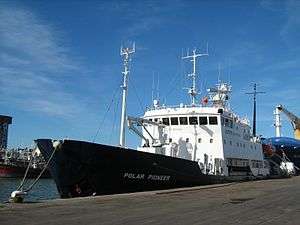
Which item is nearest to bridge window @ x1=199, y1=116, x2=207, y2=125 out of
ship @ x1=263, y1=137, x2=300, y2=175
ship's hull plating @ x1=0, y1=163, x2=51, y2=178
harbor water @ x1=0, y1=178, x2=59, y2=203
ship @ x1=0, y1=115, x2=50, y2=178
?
harbor water @ x1=0, y1=178, x2=59, y2=203

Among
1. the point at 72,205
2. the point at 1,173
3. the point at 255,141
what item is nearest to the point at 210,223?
the point at 72,205

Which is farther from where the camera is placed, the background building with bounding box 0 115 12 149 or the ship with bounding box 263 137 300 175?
the background building with bounding box 0 115 12 149

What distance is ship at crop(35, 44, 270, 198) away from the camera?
2136 cm

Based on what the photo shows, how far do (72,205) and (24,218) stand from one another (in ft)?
12.5

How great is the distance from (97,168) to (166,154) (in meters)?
7.51

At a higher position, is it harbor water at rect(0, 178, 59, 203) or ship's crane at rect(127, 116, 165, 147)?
ship's crane at rect(127, 116, 165, 147)

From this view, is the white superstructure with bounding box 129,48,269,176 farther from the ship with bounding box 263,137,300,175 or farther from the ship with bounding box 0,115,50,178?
the ship with bounding box 263,137,300,175

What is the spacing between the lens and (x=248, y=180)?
113ft

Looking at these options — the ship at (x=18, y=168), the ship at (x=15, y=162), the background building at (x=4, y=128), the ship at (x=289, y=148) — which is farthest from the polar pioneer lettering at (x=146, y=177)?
the background building at (x=4, y=128)

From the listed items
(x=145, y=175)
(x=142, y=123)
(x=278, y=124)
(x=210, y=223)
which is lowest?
(x=210, y=223)

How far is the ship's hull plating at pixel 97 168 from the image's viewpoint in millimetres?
21172

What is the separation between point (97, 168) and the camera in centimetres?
2130

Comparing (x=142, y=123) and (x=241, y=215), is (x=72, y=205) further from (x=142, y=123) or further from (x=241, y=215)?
(x=142, y=123)

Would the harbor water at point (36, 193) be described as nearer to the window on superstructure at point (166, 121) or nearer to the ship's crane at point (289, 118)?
the window on superstructure at point (166, 121)
